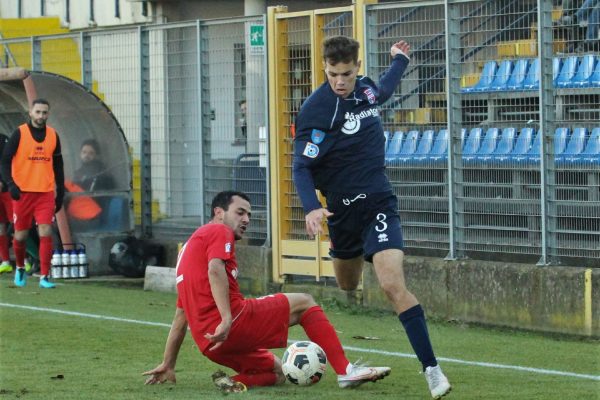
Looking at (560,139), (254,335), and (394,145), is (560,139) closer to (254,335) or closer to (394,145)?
(394,145)

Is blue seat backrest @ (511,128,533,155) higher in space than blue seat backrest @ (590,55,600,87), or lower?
lower

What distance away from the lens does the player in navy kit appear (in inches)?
317

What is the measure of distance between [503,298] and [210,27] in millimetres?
5767

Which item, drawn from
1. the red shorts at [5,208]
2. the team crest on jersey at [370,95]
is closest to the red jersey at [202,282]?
the team crest on jersey at [370,95]

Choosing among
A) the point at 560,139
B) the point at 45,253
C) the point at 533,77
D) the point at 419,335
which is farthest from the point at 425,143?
the point at 419,335

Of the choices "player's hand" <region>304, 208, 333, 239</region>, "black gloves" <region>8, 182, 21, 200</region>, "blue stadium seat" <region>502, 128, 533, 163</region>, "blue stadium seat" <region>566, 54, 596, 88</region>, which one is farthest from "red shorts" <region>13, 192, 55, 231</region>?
"player's hand" <region>304, 208, 333, 239</region>

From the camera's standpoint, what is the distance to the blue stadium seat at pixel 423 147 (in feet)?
41.9

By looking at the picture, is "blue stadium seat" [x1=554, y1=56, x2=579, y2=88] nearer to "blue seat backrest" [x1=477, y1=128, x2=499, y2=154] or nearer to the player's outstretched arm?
"blue seat backrest" [x1=477, y1=128, x2=499, y2=154]

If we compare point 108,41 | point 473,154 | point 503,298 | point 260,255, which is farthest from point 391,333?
point 108,41

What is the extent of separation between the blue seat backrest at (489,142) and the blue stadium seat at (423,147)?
0.51 metres

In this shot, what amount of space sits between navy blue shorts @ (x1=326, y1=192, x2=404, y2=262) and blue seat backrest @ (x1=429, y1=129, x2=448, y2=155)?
441 cm

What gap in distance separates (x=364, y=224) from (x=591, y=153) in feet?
13.1

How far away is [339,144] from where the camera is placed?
823cm

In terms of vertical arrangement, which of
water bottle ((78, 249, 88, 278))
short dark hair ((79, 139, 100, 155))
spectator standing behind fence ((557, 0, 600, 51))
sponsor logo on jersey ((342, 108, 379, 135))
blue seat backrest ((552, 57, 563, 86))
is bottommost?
water bottle ((78, 249, 88, 278))
